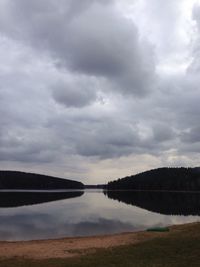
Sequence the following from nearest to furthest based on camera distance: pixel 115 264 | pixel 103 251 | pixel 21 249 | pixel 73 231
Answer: pixel 115 264, pixel 103 251, pixel 21 249, pixel 73 231

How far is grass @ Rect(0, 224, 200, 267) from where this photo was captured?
67.3ft

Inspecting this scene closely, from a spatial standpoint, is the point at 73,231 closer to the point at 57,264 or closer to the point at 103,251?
the point at 103,251

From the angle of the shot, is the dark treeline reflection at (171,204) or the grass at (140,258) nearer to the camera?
the grass at (140,258)

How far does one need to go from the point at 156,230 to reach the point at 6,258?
58.7ft

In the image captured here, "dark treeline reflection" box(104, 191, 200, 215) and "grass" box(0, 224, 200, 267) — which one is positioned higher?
"dark treeline reflection" box(104, 191, 200, 215)

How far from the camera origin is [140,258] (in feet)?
72.6

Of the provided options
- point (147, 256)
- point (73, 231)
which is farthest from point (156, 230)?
point (147, 256)

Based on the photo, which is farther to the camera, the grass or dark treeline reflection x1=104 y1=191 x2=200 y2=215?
dark treeline reflection x1=104 y1=191 x2=200 y2=215

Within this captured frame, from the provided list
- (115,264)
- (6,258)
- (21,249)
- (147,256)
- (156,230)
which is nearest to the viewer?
(115,264)

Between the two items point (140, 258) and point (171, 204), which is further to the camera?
point (171, 204)

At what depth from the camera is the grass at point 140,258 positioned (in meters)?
20.5

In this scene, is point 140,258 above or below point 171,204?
below

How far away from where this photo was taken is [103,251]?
85.6ft

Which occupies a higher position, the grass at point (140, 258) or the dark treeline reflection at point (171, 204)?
the dark treeline reflection at point (171, 204)
